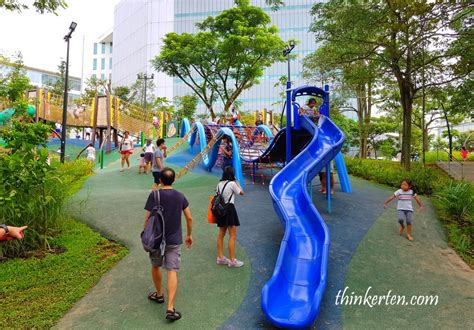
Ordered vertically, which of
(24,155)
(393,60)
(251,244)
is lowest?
(251,244)

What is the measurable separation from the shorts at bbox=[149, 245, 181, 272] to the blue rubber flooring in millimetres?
898

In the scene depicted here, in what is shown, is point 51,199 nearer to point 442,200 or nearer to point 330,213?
point 330,213

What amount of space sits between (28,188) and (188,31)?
66093 millimetres

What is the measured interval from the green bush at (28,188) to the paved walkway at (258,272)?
1.13 m

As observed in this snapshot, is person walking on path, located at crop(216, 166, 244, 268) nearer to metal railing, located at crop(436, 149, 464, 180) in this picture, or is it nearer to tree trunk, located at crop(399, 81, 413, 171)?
tree trunk, located at crop(399, 81, 413, 171)

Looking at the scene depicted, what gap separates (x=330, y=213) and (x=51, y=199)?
6019 millimetres

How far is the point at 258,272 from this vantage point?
5.30 m

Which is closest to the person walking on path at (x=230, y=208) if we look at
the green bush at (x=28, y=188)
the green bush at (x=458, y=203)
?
the green bush at (x=28, y=188)

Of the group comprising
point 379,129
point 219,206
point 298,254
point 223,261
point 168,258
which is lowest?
point 223,261

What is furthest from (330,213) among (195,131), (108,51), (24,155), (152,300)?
(108,51)

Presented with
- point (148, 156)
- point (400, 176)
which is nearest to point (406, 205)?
point (400, 176)

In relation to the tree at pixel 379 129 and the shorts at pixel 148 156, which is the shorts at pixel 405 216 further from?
the tree at pixel 379 129

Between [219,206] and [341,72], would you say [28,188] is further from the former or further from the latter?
[341,72]

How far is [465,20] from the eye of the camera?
35.7ft
